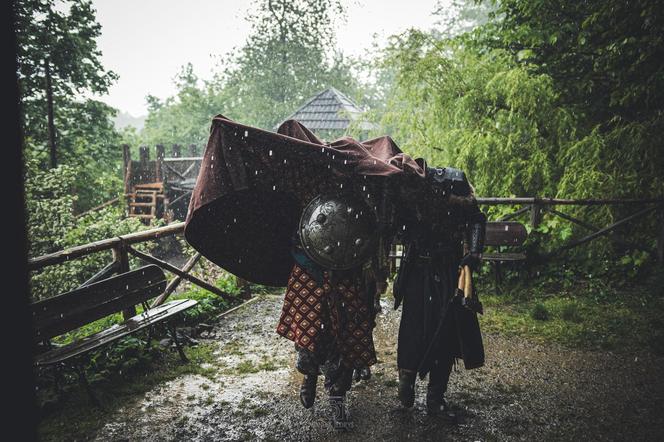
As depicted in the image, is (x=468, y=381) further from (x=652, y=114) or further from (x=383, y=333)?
(x=652, y=114)

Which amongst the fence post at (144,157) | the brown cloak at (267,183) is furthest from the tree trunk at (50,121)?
the brown cloak at (267,183)

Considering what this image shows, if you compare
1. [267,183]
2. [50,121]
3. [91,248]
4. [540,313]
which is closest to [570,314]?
[540,313]

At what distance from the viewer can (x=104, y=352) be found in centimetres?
383

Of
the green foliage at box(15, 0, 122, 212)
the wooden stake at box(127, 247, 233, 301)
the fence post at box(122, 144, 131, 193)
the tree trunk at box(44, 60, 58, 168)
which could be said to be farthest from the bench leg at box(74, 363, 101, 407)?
the fence post at box(122, 144, 131, 193)

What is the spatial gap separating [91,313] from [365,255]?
7.62 ft

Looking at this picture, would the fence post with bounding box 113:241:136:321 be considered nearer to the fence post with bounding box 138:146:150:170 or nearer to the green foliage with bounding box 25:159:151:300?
the green foliage with bounding box 25:159:151:300

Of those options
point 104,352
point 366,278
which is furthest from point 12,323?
Answer: point 104,352

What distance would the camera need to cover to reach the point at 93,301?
352 cm

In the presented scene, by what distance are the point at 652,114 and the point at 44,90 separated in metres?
15.8

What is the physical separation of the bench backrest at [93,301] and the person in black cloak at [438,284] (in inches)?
97.6

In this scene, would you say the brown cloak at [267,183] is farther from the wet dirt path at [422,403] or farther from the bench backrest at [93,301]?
the bench backrest at [93,301]

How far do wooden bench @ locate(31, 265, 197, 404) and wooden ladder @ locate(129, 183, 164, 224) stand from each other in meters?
Answer: 13.2

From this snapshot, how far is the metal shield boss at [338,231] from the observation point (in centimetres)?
286

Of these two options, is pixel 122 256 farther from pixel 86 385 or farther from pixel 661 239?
pixel 661 239
